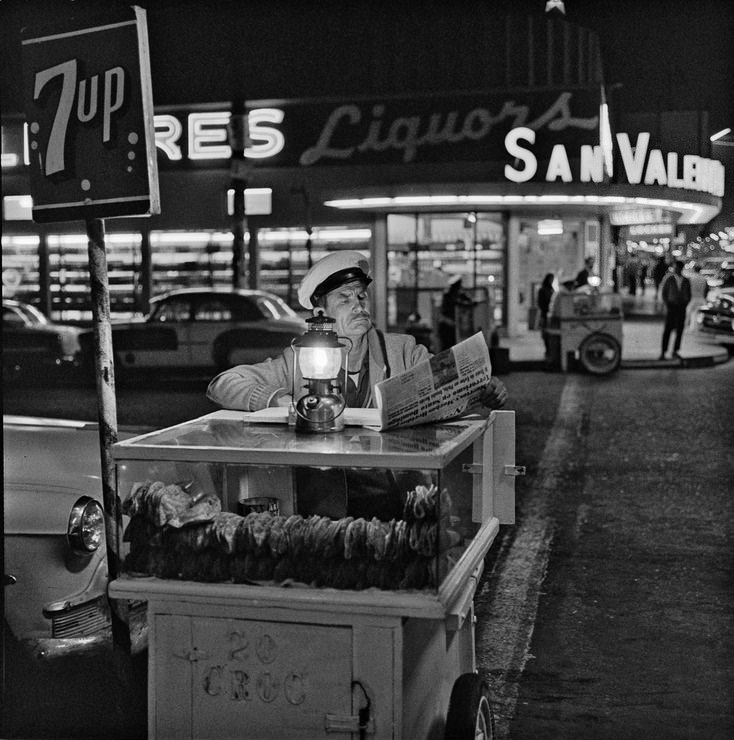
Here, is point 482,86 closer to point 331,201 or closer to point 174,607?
point 331,201

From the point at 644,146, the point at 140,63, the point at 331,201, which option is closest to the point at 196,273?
the point at 331,201

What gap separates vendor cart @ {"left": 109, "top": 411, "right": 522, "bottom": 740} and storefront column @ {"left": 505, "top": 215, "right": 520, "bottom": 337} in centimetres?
2414

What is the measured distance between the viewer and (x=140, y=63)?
4160mm

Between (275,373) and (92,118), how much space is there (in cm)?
123

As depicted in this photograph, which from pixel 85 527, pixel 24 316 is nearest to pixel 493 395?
pixel 85 527

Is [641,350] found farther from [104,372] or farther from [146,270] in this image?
[104,372]

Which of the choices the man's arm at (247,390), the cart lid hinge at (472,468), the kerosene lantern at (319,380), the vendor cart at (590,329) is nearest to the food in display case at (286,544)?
the kerosene lantern at (319,380)

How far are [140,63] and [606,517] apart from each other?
17.9 feet

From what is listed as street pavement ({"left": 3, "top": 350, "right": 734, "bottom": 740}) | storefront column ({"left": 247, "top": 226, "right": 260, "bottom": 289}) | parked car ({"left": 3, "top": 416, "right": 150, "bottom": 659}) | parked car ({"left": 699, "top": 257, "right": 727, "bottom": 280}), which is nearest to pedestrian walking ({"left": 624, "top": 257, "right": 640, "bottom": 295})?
parked car ({"left": 699, "top": 257, "right": 727, "bottom": 280})

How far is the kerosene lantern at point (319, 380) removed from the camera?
3342 millimetres

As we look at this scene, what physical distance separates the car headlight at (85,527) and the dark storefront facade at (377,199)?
68.7ft

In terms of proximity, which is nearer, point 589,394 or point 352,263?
point 352,263

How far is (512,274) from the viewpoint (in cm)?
2712

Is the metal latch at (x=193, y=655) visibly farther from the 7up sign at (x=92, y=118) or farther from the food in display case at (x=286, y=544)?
the 7up sign at (x=92, y=118)
